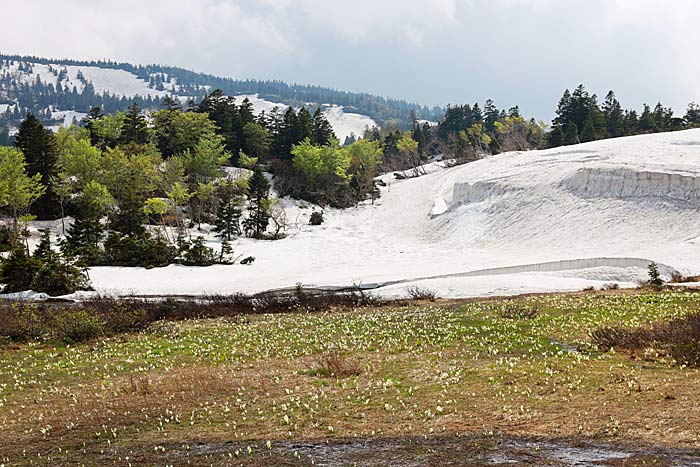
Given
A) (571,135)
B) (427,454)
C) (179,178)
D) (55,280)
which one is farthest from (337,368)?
(571,135)

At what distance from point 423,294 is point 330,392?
22.7 metres

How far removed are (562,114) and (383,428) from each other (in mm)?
120125

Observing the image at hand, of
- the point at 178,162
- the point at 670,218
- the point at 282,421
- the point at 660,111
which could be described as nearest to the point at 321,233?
the point at 178,162

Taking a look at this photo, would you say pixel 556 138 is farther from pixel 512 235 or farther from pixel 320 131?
pixel 512 235

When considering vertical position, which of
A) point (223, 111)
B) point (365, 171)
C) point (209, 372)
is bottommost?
point (209, 372)

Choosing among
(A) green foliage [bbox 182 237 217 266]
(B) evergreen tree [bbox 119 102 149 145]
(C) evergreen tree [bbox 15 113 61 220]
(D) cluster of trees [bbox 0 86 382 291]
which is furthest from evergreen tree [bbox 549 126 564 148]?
(C) evergreen tree [bbox 15 113 61 220]

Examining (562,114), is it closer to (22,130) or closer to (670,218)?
(670,218)

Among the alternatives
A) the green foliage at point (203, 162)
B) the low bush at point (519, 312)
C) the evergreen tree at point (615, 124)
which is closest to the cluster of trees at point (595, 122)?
the evergreen tree at point (615, 124)

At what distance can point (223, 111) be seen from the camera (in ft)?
335

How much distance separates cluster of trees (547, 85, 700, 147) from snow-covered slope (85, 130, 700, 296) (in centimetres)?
2600

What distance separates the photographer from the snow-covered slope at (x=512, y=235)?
42.6m

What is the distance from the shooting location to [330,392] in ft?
41.7

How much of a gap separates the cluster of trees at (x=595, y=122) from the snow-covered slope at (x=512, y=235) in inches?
1024

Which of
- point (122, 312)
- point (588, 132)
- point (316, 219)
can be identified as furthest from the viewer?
point (588, 132)
